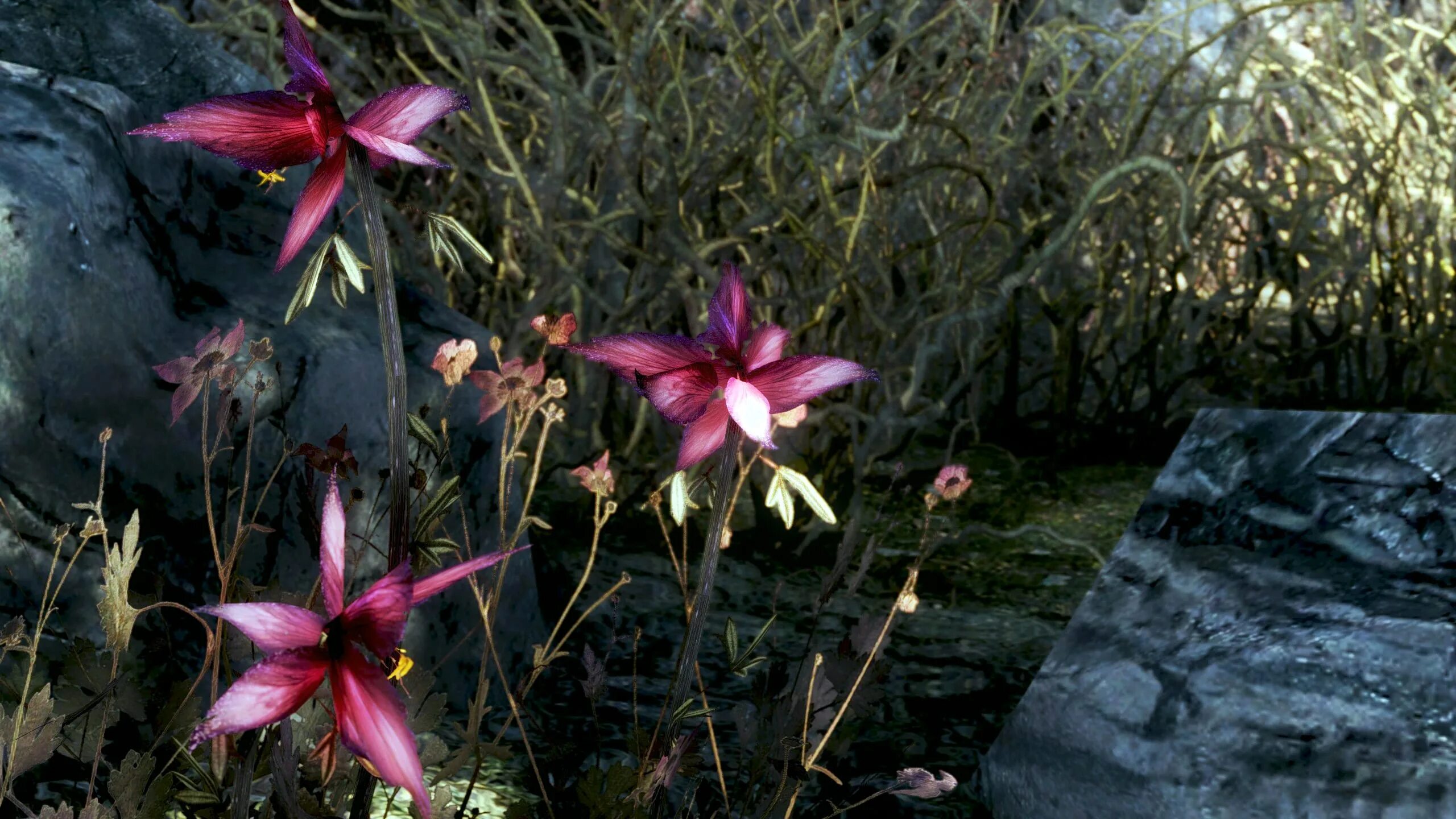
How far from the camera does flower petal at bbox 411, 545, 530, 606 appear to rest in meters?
0.70

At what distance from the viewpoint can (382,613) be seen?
0.74 m

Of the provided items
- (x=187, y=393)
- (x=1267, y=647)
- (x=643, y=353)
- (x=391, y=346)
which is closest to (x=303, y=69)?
(x=391, y=346)

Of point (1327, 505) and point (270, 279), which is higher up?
point (1327, 505)

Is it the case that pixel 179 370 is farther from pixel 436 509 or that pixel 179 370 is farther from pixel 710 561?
pixel 710 561

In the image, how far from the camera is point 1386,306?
14.0 ft

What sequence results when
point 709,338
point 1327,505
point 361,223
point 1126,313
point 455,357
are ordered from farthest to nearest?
point 1126,313 < point 361,223 < point 1327,505 < point 455,357 < point 709,338

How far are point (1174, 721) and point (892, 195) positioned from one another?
2.15m

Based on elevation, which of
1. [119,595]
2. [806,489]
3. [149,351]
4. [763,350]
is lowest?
[149,351]

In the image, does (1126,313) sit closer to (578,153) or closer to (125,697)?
(578,153)

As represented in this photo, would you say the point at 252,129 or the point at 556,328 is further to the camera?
the point at 556,328

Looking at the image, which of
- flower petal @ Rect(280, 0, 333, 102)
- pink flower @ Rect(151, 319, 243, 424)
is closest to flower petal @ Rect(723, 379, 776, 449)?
flower petal @ Rect(280, 0, 333, 102)

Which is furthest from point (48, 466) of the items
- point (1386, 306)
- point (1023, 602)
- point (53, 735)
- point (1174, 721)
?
point (1386, 306)

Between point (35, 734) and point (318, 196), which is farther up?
point (318, 196)

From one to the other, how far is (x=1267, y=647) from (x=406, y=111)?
1232 mm
